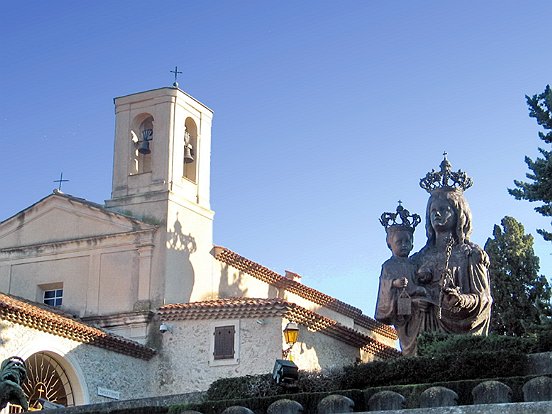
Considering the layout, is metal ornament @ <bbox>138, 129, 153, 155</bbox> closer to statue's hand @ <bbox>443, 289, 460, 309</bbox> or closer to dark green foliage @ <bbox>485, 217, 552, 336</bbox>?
dark green foliage @ <bbox>485, 217, 552, 336</bbox>

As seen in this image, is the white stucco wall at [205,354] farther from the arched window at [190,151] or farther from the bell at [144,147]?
the bell at [144,147]

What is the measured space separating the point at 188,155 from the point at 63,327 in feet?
31.6

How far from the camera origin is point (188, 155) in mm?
35406

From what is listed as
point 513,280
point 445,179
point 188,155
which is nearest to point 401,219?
point 445,179

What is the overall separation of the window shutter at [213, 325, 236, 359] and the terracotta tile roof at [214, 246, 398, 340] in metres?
4.89

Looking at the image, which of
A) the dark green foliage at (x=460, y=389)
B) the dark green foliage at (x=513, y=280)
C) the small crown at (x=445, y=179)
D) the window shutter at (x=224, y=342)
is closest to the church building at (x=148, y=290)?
the window shutter at (x=224, y=342)

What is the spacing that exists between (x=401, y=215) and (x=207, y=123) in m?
19.4

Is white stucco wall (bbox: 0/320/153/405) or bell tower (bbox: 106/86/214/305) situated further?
bell tower (bbox: 106/86/214/305)

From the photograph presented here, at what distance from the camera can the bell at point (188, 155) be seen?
3534 centimetres

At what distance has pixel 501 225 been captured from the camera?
29484 mm

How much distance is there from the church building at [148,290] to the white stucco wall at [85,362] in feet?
0.12

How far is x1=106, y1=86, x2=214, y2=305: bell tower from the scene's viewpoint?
33156 millimetres

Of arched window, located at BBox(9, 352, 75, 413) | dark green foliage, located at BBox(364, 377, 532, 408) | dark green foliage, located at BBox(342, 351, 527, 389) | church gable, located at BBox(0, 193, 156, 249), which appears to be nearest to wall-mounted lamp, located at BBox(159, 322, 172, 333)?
church gable, located at BBox(0, 193, 156, 249)

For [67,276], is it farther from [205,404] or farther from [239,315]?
[205,404]
